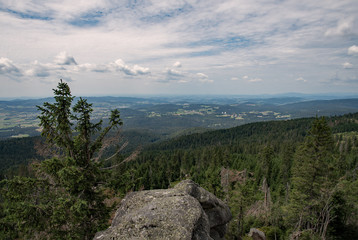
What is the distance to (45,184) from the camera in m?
11.5

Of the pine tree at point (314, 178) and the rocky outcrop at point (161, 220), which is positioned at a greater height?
the rocky outcrop at point (161, 220)

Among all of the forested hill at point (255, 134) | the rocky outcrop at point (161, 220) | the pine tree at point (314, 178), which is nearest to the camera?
the rocky outcrop at point (161, 220)

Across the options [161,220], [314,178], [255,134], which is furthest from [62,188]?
[255,134]

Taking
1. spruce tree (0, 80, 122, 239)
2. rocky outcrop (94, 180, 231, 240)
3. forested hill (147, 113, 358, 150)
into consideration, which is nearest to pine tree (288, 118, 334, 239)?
rocky outcrop (94, 180, 231, 240)

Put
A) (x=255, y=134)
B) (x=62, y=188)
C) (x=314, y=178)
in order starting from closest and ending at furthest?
(x=62, y=188) < (x=314, y=178) < (x=255, y=134)

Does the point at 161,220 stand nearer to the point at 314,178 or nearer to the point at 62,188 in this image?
the point at 62,188

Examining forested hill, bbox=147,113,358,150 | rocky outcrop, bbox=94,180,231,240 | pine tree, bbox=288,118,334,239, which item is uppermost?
rocky outcrop, bbox=94,180,231,240

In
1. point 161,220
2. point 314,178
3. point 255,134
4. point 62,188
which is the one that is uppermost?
point 161,220

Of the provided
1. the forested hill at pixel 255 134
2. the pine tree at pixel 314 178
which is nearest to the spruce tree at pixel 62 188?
the pine tree at pixel 314 178

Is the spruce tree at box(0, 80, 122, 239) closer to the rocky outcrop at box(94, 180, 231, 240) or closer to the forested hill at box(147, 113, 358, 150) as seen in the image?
the rocky outcrop at box(94, 180, 231, 240)

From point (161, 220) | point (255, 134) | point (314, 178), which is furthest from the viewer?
point (255, 134)

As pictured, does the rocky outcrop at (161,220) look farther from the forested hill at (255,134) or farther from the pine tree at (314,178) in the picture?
the forested hill at (255,134)

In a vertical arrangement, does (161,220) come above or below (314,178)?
above

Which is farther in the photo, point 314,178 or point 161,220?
point 314,178
